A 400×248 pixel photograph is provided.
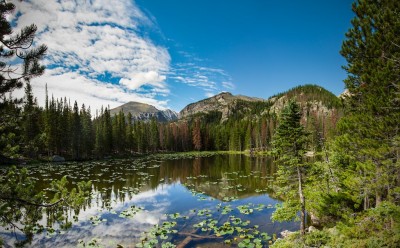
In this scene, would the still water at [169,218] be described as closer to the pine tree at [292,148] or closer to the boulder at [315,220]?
the boulder at [315,220]

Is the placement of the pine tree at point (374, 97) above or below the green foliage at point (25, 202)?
above

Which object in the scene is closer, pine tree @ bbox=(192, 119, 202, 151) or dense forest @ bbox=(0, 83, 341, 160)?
dense forest @ bbox=(0, 83, 341, 160)

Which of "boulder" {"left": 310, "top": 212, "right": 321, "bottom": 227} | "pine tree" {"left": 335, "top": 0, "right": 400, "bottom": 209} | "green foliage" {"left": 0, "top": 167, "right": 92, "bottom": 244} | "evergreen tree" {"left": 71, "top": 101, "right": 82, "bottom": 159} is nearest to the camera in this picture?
"green foliage" {"left": 0, "top": 167, "right": 92, "bottom": 244}

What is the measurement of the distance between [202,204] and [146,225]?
868 centimetres

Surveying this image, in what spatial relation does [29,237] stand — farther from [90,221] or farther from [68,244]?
[90,221]

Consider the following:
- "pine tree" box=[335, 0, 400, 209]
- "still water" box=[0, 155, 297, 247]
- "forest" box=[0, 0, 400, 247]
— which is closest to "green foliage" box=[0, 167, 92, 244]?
"forest" box=[0, 0, 400, 247]

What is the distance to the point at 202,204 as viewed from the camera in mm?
28031

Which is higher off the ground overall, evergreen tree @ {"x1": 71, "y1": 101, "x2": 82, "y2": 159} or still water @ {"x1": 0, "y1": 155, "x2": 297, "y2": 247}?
evergreen tree @ {"x1": 71, "y1": 101, "x2": 82, "y2": 159}

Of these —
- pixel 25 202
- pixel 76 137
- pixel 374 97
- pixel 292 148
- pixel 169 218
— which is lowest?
pixel 169 218

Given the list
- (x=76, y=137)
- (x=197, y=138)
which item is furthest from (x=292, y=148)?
(x=197, y=138)

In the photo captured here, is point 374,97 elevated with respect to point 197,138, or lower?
elevated

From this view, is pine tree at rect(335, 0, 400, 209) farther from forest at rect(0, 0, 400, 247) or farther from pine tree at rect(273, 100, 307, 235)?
pine tree at rect(273, 100, 307, 235)

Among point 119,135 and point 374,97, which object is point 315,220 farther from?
point 119,135

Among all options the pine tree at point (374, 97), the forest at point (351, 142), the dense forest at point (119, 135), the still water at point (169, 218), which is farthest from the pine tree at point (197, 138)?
the pine tree at point (374, 97)
